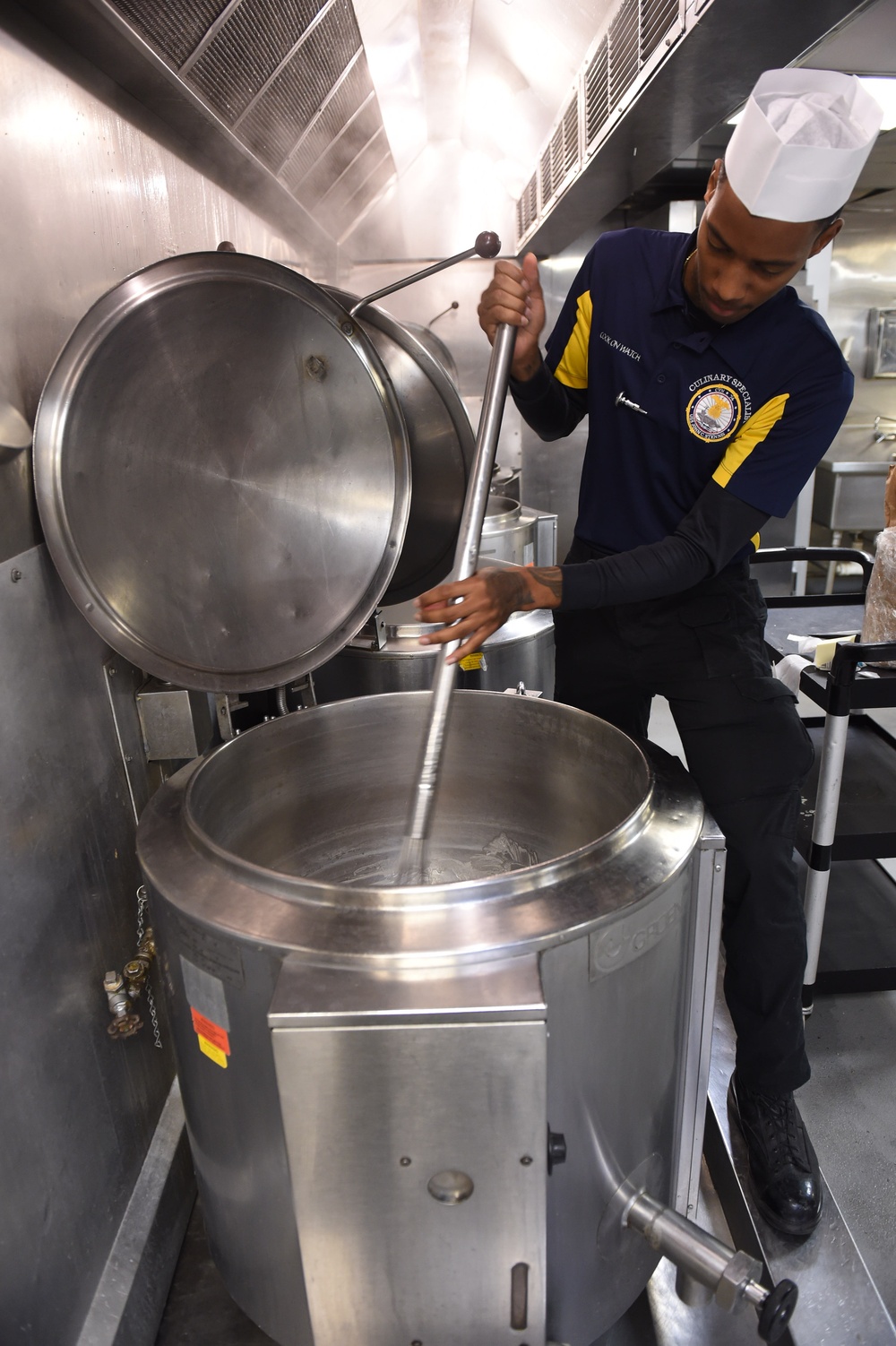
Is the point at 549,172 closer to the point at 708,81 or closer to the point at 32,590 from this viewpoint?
the point at 708,81

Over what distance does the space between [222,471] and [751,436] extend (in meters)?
0.83

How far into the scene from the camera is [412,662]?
1908 millimetres

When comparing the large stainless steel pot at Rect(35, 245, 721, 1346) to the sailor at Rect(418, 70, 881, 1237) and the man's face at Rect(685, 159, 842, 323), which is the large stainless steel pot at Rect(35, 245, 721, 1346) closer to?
the sailor at Rect(418, 70, 881, 1237)

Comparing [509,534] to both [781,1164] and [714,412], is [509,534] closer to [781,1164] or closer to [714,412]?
[714,412]

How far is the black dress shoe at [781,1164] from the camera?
1.38 metres

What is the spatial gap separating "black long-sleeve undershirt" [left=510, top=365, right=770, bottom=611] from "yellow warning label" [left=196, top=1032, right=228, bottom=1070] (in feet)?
2.42

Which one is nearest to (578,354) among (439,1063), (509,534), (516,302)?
(516,302)

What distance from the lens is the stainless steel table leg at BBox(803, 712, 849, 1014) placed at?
1.63 meters

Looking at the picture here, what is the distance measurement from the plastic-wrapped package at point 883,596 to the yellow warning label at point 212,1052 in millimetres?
1435

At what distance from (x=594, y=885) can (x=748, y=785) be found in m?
0.55

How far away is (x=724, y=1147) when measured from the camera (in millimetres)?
1469

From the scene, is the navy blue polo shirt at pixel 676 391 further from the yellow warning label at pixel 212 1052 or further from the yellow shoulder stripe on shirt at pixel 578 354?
the yellow warning label at pixel 212 1052

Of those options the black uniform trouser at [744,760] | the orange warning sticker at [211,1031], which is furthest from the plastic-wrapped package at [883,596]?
the orange warning sticker at [211,1031]

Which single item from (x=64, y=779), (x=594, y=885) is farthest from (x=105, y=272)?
(x=594, y=885)
